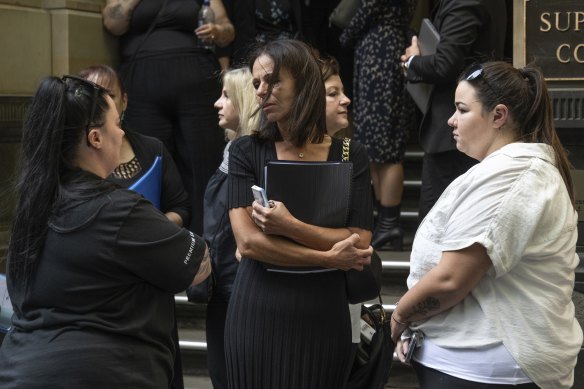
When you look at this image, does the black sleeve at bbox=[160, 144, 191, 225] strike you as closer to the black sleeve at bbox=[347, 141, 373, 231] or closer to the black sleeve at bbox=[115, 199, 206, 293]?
the black sleeve at bbox=[347, 141, 373, 231]

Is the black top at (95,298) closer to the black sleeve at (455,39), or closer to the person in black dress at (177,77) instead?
the black sleeve at (455,39)

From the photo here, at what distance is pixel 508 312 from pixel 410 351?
0.38m

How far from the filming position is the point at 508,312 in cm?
313

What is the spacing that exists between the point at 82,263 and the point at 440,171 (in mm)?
3116

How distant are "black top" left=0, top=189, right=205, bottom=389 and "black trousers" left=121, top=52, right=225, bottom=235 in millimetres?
3568

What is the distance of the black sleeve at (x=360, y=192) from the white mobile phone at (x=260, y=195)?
39 cm

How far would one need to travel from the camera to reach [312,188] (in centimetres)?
365

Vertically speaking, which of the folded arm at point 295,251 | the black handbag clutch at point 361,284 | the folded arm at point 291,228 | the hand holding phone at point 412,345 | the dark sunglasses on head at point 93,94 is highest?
the dark sunglasses on head at point 93,94

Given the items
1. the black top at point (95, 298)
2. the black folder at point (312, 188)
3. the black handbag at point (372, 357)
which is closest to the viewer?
the black top at point (95, 298)

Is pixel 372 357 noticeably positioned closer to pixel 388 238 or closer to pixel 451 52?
pixel 451 52

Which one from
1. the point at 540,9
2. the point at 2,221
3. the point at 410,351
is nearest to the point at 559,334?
the point at 410,351

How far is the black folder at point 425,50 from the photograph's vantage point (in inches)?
224

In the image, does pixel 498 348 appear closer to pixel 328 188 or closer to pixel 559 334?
pixel 559 334

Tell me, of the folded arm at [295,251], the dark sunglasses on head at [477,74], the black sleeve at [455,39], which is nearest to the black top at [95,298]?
the folded arm at [295,251]
